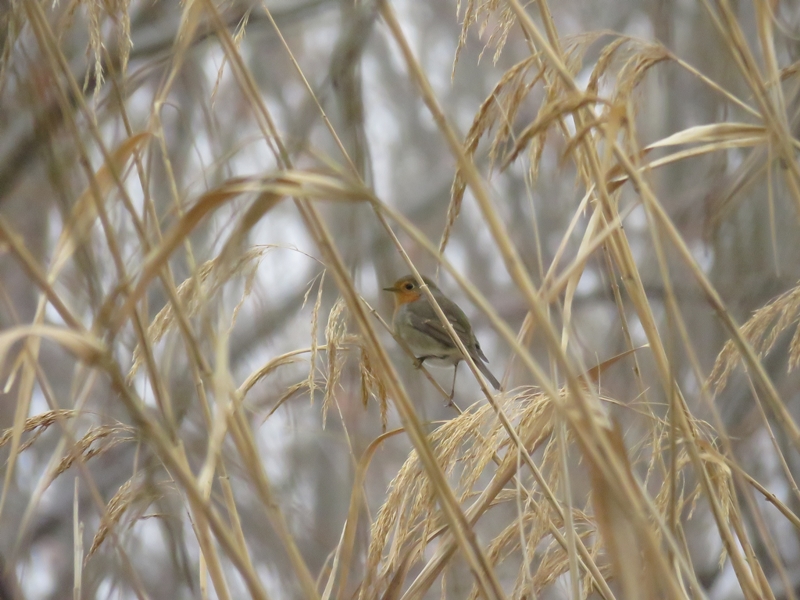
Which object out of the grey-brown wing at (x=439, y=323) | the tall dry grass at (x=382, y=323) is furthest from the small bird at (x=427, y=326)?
the tall dry grass at (x=382, y=323)

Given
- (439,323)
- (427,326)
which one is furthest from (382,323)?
(427,326)

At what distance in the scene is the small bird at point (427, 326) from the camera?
3.73 m

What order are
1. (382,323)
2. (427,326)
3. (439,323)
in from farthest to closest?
(427,326) < (439,323) < (382,323)

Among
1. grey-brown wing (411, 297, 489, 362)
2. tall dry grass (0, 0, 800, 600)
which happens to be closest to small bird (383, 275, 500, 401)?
grey-brown wing (411, 297, 489, 362)

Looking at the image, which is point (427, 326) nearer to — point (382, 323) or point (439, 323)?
point (439, 323)

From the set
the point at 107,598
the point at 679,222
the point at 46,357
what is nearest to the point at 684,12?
the point at 679,222

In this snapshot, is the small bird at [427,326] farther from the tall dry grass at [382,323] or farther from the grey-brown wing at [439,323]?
the tall dry grass at [382,323]

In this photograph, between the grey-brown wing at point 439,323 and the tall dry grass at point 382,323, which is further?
the grey-brown wing at point 439,323

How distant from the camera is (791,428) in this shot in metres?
0.93

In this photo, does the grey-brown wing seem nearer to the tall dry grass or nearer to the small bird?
the small bird

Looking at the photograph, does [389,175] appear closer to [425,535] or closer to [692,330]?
[692,330]

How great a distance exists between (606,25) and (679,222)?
82.6 inches

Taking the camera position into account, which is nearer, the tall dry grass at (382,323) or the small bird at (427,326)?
the tall dry grass at (382,323)

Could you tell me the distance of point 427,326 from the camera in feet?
12.5
